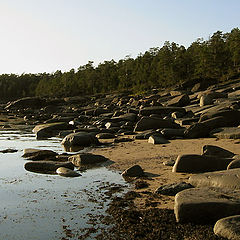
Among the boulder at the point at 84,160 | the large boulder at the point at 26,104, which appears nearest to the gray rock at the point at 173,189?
the boulder at the point at 84,160

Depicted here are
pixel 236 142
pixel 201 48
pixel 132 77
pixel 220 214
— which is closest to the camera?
pixel 220 214

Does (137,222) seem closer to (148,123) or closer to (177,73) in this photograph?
(148,123)

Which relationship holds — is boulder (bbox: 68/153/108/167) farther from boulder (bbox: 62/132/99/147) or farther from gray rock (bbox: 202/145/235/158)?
boulder (bbox: 62/132/99/147)

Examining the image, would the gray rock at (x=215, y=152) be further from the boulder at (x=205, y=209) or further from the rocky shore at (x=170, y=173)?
the boulder at (x=205, y=209)

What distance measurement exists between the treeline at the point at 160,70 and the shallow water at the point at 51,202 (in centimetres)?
4293

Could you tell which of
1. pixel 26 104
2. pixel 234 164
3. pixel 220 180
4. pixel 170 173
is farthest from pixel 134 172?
pixel 26 104

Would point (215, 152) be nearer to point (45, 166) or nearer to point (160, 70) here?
point (45, 166)

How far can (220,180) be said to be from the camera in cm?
546

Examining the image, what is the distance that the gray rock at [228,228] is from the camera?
3.70 m

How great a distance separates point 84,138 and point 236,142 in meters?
5.43

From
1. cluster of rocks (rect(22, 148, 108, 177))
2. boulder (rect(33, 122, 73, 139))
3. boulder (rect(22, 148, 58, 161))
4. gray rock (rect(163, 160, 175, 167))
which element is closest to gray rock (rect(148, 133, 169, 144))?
cluster of rocks (rect(22, 148, 108, 177))

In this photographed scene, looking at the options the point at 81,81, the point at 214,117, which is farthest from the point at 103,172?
the point at 81,81

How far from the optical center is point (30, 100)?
186 feet

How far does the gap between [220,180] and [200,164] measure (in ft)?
5.30
